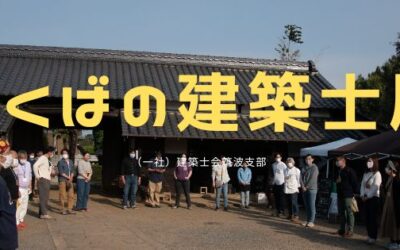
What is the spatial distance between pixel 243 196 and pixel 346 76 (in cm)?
601

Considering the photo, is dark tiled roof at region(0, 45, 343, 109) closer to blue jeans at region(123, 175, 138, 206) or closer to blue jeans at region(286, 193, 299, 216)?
blue jeans at region(123, 175, 138, 206)

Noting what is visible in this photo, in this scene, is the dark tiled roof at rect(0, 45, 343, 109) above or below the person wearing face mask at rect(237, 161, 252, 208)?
above

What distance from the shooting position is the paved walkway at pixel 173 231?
9.92m

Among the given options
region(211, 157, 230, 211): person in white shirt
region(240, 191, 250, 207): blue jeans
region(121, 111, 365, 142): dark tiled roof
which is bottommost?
region(240, 191, 250, 207): blue jeans

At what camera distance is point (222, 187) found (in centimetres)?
1598

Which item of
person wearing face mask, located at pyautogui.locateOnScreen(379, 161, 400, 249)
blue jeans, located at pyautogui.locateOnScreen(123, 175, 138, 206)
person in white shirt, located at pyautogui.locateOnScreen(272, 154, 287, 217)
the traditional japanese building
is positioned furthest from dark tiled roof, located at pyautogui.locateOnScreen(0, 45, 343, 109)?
person wearing face mask, located at pyautogui.locateOnScreen(379, 161, 400, 249)

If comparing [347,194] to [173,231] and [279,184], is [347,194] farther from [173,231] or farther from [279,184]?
[173,231]

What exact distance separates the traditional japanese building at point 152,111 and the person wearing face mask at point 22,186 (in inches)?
173

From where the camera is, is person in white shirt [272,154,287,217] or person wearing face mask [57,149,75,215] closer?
person wearing face mask [57,149,75,215]

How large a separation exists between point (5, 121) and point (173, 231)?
7900 mm

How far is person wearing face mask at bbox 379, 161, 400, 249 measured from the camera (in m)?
9.80

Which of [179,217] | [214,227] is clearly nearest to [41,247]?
[214,227]

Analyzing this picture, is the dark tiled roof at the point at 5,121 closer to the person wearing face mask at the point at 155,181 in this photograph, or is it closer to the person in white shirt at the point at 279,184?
the person wearing face mask at the point at 155,181

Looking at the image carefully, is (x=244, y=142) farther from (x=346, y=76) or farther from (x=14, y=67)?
(x=14, y=67)
